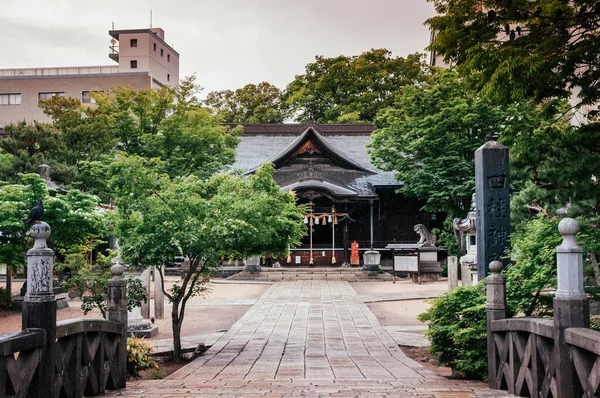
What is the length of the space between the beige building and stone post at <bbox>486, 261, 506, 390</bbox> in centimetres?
5002

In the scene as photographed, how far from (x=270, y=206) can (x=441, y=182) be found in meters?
17.1

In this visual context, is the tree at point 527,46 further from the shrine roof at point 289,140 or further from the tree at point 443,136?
the shrine roof at point 289,140

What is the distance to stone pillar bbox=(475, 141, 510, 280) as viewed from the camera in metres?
10.6

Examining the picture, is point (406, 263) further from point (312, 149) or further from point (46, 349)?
point (46, 349)

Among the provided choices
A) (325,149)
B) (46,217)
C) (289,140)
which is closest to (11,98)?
(289,140)

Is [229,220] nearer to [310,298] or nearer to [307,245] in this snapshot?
[310,298]

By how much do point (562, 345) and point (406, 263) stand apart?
72.3 ft

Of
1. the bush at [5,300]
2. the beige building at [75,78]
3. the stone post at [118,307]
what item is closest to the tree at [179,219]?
the stone post at [118,307]

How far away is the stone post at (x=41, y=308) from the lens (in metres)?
5.30

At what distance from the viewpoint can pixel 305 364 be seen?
977 centimetres

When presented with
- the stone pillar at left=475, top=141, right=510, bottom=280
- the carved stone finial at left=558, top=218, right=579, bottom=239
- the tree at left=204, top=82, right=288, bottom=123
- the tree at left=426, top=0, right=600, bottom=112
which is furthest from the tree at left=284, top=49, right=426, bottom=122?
the carved stone finial at left=558, top=218, right=579, bottom=239

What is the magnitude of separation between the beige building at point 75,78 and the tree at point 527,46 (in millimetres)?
48459

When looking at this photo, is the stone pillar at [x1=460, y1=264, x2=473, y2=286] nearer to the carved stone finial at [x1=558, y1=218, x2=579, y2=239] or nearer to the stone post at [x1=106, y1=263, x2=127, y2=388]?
the stone post at [x1=106, y1=263, x2=127, y2=388]

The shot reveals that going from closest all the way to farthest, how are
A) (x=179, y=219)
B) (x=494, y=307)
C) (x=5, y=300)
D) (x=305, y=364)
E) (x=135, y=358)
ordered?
(x=494, y=307) < (x=135, y=358) < (x=305, y=364) < (x=179, y=219) < (x=5, y=300)
